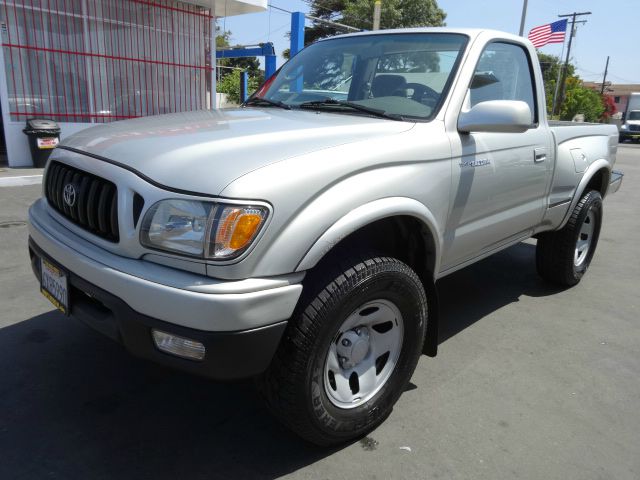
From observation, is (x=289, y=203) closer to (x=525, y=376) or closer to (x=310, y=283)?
(x=310, y=283)

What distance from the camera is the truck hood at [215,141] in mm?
1824

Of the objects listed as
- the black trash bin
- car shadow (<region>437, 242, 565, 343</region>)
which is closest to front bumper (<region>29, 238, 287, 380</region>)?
car shadow (<region>437, 242, 565, 343</region>)

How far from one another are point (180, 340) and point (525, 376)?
6.85 feet

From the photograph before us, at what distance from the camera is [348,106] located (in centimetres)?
282

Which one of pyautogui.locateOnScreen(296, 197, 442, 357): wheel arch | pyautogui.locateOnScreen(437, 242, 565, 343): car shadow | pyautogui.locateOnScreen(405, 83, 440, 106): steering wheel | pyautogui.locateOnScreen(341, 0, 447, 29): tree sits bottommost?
pyautogui.locateOnScreen(437, 242, 565, 343): car shadow

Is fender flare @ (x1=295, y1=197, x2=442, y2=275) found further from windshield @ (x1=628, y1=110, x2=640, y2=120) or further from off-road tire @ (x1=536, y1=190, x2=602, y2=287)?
windshield @ (x1=628, y1=110, x2=640, y2=120)

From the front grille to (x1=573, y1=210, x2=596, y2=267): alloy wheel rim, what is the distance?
3832mm

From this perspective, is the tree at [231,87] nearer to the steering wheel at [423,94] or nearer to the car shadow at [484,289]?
the car shadow at [484,289]

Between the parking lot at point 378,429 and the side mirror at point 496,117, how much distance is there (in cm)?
138

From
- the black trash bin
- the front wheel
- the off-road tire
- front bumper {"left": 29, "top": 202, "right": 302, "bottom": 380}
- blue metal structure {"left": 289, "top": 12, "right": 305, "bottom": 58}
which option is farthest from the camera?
blue metal structure {"left": 289, "top": 12, "right": 305, "bottom": 58}

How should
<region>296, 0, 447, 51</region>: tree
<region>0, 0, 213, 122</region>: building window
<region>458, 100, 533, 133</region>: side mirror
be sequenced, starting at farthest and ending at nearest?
<region>296, 0, 447, 51</region>: tree < <region>0, 0, 213, 122</region>: building window < <region>458, 100, 533, 133</region>: side mirror

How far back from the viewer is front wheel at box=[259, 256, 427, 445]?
194 cm

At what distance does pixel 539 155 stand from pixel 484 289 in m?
1.43

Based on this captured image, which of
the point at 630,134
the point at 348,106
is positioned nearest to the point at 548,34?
the point at 348,106
